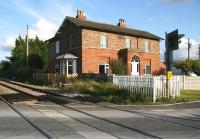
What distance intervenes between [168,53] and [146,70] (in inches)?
1236

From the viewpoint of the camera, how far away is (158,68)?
159 feet

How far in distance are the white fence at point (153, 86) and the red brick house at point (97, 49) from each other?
1876cm

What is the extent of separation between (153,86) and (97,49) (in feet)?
72.3

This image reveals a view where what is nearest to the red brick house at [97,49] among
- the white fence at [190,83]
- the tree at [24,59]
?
the tree at [24,59]

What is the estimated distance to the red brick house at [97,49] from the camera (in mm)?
40906

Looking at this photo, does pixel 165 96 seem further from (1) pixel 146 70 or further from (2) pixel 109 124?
(1) pixel 146 70

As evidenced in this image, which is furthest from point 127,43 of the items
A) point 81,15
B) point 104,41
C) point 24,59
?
point 24,59

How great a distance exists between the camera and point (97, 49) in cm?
4172

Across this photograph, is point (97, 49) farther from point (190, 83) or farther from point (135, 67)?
point (190, 83)

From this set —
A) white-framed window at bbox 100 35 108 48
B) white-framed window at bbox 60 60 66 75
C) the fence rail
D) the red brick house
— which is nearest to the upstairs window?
the red brick house

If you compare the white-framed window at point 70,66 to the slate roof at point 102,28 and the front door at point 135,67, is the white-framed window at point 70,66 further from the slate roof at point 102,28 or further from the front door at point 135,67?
the front door at point 135,67

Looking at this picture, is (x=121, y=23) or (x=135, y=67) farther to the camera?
(x=121, y=23)

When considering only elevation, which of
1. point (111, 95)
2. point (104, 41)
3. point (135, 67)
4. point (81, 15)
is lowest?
point (111, 95)

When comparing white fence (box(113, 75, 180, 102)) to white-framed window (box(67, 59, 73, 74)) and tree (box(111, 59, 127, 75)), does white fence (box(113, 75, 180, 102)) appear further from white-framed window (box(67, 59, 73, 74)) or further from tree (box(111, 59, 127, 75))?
white-framed window (box(67, 59, 73, 74))
